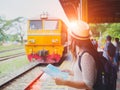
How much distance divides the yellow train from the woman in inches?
415

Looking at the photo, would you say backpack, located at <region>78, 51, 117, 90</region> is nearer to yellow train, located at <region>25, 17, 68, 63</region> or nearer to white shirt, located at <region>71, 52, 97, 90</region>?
white shirt, located at <region>71, 52, 97, 90</region>

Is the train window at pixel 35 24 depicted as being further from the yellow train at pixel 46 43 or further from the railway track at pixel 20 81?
the railway track at pixel 20 81

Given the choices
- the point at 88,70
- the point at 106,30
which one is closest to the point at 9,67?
the point at 88,70

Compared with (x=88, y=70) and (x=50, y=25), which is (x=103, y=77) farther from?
(x=50, y=25)

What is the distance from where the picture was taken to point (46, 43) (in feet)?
43.9

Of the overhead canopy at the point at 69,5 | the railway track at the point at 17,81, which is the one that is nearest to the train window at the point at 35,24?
the railway track at the point at 17,81

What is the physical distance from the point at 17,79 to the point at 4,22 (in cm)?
2724

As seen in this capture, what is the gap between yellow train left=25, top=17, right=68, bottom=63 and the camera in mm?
13258

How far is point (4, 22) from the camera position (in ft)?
118

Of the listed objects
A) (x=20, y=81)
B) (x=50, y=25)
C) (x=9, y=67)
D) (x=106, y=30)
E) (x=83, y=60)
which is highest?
(x=83, y=60)

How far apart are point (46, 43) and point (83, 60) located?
432 inches

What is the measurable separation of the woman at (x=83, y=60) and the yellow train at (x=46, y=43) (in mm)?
10536

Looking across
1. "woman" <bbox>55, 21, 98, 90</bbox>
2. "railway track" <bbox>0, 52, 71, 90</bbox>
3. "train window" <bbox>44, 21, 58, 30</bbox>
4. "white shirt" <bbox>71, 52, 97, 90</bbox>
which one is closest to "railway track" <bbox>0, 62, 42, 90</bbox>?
"railway track" <bbox>0, 52, 71, 90</bbox>

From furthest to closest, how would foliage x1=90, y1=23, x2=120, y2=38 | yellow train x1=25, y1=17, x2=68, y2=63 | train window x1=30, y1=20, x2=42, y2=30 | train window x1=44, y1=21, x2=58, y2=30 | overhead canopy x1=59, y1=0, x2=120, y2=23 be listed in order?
foliage x1=90, y1=23, x2=120, y2=38, train window x1=30, y1=20, x2=42, y2=30, train window x1=44, y1=21, x2=58, y2=30, yellow train x1=25, y1=17, x2=68, y2=63, overhead canopy x1=59, y1=0, x2=120, y2=23
